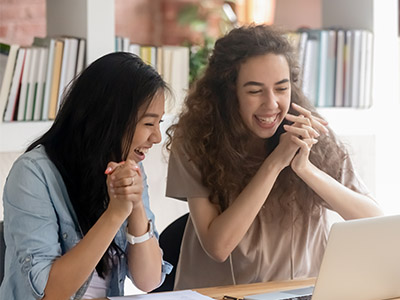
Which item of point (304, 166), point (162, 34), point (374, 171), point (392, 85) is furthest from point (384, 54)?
point (162, 34)

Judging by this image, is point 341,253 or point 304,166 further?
point 304,166

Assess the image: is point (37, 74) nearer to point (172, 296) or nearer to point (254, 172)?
point (254, 172)

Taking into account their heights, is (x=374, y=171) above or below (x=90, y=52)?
below

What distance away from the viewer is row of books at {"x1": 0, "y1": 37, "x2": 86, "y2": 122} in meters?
2.79

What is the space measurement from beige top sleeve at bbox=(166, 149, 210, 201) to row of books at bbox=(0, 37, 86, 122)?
66cm

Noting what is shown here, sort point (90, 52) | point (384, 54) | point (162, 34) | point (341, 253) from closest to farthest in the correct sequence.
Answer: point (341, 253) → point (90, 52) → point (384, 54) → point (162, 34)

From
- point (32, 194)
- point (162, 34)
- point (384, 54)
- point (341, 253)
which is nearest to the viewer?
point (341, 253)

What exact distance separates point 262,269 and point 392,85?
4.69ft

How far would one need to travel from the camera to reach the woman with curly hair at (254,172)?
2.33 meters

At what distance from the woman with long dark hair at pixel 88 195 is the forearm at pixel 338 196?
542 millimetres

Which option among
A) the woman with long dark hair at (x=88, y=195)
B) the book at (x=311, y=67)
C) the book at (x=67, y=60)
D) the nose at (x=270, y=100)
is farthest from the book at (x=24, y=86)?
the book at (x=311, y=67)

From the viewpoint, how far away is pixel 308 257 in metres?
2.45

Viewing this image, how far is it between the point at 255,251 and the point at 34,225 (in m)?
0.78

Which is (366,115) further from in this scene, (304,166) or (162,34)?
(162,34)
